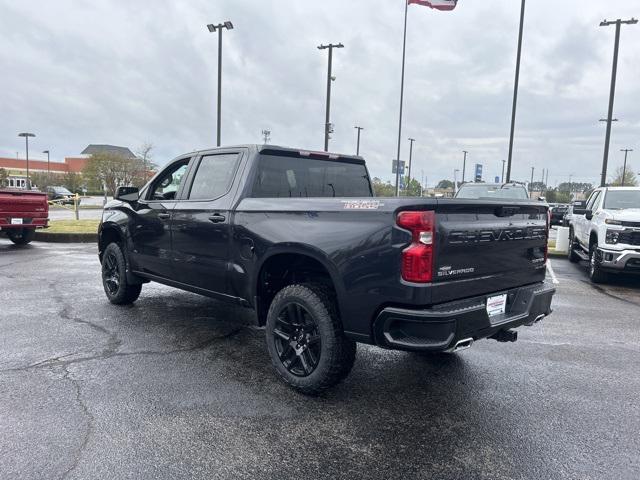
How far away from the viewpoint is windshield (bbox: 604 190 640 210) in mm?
9297

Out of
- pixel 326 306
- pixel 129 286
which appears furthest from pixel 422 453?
pixel 129 286

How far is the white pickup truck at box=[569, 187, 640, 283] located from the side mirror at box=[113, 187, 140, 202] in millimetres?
7410

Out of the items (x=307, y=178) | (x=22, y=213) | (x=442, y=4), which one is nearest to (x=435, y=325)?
(x=307, y=178)

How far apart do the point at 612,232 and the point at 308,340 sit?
22.2 feet

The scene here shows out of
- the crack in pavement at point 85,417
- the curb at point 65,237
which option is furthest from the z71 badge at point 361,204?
the curb at point 65,237

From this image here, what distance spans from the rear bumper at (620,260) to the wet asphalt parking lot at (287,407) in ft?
9.66

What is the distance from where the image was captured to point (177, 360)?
4.28 m

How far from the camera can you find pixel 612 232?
26.8 feet

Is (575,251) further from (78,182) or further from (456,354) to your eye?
(78,182)

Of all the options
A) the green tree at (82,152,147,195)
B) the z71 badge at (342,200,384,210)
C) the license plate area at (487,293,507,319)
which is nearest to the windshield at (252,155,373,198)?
the z71 badge at (342,200,384,210)

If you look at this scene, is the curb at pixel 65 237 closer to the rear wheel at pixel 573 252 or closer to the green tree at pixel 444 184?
the rear wheel at pixel 573 252

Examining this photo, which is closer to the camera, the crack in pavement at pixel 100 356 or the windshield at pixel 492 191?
the crack in pavement at pixel 100 356

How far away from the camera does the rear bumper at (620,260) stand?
795cm

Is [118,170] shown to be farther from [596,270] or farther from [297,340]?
[297,340]
